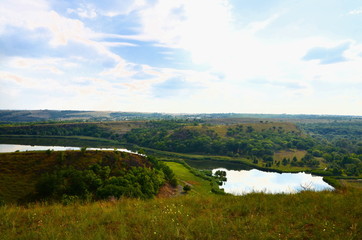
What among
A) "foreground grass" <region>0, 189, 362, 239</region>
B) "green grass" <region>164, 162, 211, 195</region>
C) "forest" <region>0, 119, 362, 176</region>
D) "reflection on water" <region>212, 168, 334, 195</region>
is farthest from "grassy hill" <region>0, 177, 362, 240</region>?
"forest" <region>0, 119, 362, 176</region>

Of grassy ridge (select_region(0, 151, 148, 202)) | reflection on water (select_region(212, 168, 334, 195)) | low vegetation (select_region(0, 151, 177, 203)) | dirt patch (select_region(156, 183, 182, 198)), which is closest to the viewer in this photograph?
low vegetation (select_region(0, 151, 177, 203))

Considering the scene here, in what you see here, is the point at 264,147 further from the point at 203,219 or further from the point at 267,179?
the point at 203,219

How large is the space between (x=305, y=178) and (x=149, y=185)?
7391 centimetres

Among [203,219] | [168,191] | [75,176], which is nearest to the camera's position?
[203,219]

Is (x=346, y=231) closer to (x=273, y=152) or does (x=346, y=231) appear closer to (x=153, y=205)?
(x=153, y=205)

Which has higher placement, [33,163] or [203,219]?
[203,219]

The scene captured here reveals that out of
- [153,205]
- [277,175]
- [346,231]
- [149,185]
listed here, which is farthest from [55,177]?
[277,175]

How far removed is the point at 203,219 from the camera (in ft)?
23.4

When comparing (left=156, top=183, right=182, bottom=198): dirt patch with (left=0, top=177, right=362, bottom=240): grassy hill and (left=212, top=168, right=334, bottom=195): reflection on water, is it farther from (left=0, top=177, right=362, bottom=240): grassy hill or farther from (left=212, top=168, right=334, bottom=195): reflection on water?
(left=0, top=177, right=362, bottom=240): grassy hill

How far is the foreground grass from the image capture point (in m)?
6.24

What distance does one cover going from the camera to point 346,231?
6238 mm

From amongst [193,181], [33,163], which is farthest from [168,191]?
[33,163]

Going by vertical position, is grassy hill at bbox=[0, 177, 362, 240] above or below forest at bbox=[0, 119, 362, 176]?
above

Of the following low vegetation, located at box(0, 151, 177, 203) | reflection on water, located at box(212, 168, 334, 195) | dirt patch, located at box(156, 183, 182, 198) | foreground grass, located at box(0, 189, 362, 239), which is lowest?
reflection on water, located at box(212, 168, 334, 195)
